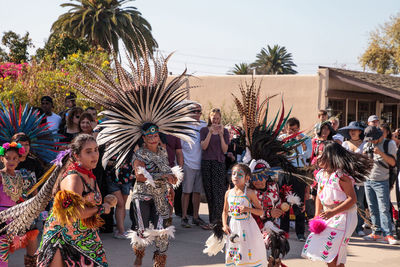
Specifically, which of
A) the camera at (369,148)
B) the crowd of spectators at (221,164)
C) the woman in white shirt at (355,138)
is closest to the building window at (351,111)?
the crowd of spectators at (221,164)

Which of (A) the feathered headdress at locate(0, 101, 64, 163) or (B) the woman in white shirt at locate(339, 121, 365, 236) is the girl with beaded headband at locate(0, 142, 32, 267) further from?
(B) the woman in white shirt at locate(339, 121, 365, 236)

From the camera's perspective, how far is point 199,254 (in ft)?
24.7

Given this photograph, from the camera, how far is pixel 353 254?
773cm

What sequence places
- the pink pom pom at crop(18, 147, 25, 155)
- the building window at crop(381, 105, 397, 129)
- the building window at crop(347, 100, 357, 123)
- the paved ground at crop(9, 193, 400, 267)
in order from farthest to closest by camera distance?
the building window at crop(381, 105, 397, 129) → the building window at crop(347, 100, 357, 123) → the paved ground at crop(9, 193, 400, 267) → the pink pom pom at crop(18, 147, 25, 155)

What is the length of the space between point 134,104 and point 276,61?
194 ft

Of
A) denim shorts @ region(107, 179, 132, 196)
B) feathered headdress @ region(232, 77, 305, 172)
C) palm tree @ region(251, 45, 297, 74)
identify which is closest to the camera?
feathered headdress @ region(232, 77, 305, 172)

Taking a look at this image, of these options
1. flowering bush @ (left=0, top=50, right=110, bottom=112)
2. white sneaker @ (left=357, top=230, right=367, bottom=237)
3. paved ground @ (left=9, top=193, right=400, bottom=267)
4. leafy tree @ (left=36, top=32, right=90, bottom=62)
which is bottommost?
white sneaker @ (left=357, top=230, right=367, bottom=237)

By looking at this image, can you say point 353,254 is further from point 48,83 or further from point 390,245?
point 48,83

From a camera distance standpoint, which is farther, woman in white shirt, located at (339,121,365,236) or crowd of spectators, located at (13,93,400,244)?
woman in white shirt, located at (339,121,365,236)

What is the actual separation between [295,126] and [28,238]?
4.47 metres

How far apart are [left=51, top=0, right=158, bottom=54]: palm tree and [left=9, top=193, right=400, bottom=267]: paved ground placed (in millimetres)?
24092

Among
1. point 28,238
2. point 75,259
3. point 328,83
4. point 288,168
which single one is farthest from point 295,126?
point 328,83

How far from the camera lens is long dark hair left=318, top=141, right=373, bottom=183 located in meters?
5.62

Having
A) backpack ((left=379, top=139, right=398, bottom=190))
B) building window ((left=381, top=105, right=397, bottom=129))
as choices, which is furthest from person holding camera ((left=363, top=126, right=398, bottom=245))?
building window ((left=381, top=105, right=397, bottom=129))
